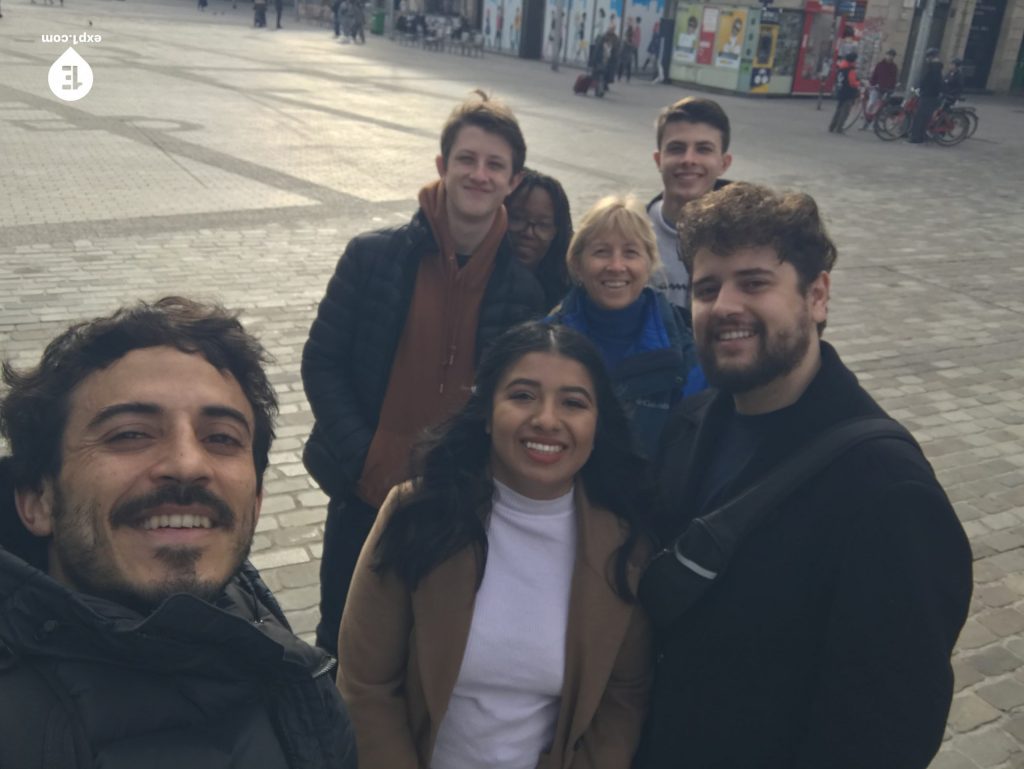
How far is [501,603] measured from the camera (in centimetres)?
210

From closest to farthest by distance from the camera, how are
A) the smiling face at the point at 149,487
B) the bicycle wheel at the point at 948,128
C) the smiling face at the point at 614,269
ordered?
the smiling face at the point at 149,487
the smiling face at the point at 614,269
the bicycle wheel at the point at 948,128

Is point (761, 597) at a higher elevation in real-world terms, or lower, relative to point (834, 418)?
lower

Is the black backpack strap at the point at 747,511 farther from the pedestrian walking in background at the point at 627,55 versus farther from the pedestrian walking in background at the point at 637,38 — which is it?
the pedestrian walking in background at the point at 637,38

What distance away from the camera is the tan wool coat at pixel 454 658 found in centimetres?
206

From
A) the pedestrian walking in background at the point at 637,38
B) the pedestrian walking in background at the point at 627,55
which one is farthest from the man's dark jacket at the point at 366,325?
the pedestrian walking in background at the point at 637,38

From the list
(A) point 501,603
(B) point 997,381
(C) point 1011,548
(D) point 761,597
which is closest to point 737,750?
(D) point 761,597

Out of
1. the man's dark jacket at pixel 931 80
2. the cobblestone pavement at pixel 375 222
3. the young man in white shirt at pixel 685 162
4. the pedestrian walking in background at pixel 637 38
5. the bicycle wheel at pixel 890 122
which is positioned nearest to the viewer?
the young man in white shirt at pixel 685 162

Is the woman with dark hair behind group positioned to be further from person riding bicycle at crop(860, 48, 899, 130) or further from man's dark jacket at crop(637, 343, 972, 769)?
person riding bicycle at crop(860, 48, 899, 130)

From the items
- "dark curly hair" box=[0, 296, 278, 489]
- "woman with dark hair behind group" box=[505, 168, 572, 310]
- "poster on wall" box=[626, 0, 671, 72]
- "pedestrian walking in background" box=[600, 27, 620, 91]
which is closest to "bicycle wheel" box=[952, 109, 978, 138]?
"pedestrian walking in background" box=[600, 27, 620, 91]

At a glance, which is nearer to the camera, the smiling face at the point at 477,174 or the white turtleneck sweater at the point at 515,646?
the white turtleneck sweater at the point at 515,646

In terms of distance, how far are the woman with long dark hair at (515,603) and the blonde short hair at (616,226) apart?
0.87 metres

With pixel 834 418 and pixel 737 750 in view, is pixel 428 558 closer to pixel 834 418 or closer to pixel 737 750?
pixel 737 750

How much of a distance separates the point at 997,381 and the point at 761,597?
6414 millimetres

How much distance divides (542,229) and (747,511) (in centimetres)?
178
